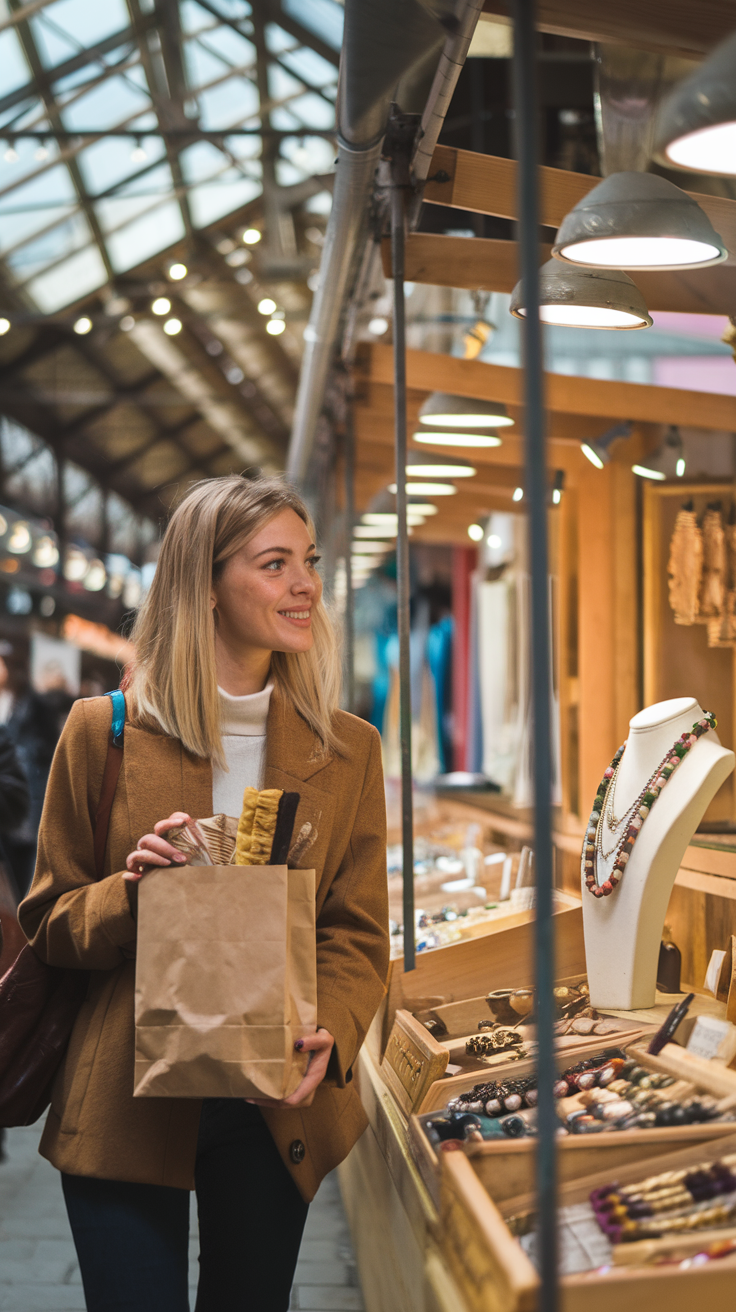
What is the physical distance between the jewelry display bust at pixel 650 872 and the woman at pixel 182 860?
2.37ft

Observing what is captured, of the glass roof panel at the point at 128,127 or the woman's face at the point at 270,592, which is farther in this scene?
the glass roof panel at the point at 128,127

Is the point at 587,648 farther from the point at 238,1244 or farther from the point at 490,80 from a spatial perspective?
the point at 490,80

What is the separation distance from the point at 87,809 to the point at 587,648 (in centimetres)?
361

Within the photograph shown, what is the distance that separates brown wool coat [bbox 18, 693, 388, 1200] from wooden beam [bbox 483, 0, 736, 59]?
1.25 metres

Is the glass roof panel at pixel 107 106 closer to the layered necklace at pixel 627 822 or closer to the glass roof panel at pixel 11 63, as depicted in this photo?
the glass roof panel at pixel 11 63

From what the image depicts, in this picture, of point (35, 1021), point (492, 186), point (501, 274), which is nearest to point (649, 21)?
point (492, 186)

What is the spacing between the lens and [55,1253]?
354cm

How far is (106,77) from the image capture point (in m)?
8.59

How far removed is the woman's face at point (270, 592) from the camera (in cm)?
196

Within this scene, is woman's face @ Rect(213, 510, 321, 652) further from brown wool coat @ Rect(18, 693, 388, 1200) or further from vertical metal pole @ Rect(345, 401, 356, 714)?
vertical metal pole @ Rect(345, 401, 356, 714)

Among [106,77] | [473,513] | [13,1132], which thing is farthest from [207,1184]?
[106,77]

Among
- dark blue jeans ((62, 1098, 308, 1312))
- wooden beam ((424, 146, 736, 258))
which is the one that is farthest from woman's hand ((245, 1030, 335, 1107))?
wooden beam ((424, 146, 736, 258))

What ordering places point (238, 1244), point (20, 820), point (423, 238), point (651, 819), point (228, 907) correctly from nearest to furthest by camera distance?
1. point (228, 907)
2. point (238, 1244)
3. point (651, 819)
4. point (423, 238)
5. point (20, 820)

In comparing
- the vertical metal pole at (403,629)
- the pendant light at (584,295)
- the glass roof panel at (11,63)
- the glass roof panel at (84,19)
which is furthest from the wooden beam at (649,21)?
the glass roof panel at (11,63)
